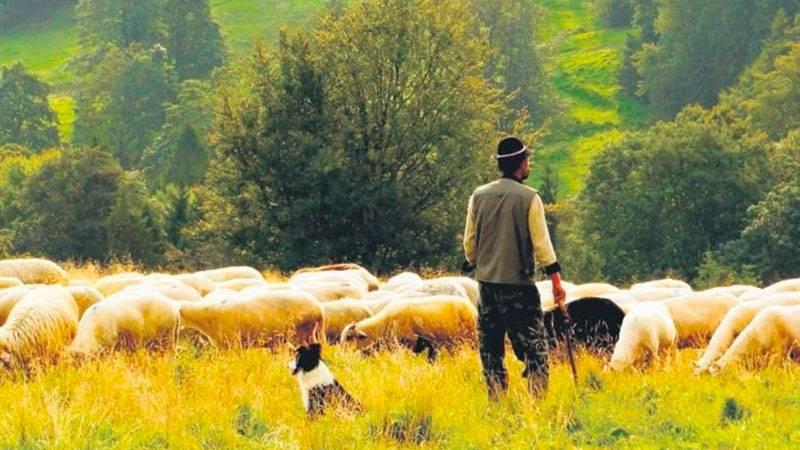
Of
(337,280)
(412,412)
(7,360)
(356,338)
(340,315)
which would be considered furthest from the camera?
(337,280)

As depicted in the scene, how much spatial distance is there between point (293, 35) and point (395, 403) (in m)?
39.9

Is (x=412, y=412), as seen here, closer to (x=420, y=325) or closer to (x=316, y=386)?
(x=316, y=386)

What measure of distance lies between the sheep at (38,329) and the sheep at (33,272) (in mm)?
9610

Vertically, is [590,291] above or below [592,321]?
below

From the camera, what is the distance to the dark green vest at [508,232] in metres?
9.80

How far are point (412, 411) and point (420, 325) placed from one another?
592 centimetres

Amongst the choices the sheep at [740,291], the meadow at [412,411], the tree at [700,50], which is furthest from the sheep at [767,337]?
the tree at [700,50]

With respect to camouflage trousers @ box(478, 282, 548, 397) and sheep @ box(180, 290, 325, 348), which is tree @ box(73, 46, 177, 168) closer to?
sheep @ box(180, 290, 325, 348)

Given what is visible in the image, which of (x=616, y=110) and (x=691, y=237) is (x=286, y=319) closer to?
(x=691, y=237)

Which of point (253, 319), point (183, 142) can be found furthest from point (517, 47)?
point (253, 319)

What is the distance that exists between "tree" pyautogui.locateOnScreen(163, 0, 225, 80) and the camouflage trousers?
117678 millimetres

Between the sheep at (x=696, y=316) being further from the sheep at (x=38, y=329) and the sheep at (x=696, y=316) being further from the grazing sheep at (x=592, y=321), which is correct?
the sheep at (x=38, y=329)

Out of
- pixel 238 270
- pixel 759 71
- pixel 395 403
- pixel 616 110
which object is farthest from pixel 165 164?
pixel 395 403

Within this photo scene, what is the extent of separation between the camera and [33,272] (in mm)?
24188
